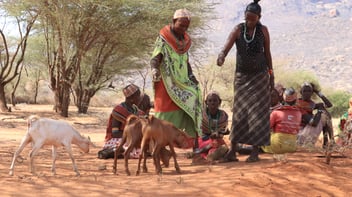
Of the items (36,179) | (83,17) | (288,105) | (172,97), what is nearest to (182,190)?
(36,179)

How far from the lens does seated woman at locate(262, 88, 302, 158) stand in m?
6.77

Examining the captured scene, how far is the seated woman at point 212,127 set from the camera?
652cm

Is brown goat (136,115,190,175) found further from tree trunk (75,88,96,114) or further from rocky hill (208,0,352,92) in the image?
rocky hill (208,0,352,92)

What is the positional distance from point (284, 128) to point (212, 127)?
3.16 feet

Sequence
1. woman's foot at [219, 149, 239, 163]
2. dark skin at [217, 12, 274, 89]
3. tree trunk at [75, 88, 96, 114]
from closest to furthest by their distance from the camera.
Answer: dark skin at [217, 12, 274, 89] → woman's foot at [219, 149, 239, 163] → tree trunk at [75, 88, 96, 114]

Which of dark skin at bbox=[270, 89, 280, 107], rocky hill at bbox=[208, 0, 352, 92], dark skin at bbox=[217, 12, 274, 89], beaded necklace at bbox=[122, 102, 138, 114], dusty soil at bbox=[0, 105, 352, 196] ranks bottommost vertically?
dusty soil at bbox=[0, 105, 352, 196]

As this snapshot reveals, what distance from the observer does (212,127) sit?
6.71 meters

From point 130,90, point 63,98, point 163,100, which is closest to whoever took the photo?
point 163,100

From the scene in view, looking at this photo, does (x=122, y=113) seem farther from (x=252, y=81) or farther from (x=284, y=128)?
(x=284, y=128)

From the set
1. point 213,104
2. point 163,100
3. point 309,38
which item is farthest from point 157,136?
point 309,38

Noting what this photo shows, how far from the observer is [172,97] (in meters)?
5.76

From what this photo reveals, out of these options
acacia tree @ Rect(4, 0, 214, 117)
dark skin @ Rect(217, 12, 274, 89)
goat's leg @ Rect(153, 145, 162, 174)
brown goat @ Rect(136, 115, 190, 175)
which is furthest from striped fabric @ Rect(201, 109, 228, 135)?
acacia tree @ Rect(4, 0, 214, 117)

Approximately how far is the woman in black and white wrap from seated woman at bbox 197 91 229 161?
0.57 m

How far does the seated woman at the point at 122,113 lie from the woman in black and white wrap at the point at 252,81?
1.38 metres
